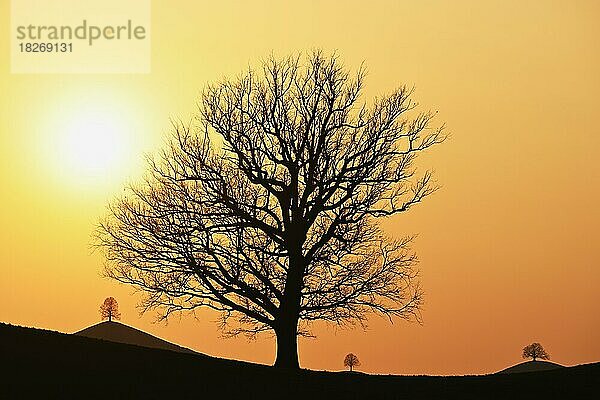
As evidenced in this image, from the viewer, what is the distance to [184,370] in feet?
128

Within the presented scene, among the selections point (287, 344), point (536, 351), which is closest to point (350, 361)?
point (536, 351)

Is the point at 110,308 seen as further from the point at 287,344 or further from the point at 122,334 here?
the point at 287,344

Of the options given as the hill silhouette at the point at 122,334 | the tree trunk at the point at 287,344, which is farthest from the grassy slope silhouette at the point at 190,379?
the hill silhouette at the point at 122,334

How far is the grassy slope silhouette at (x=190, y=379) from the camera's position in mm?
34312

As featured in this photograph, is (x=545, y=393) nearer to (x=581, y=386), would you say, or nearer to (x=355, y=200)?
Result: (x=581, y=386)

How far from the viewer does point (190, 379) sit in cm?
3728

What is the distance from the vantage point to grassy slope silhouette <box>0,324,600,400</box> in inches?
1351

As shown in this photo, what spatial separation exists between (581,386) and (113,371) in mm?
18295

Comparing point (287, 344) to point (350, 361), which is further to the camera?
point (350, 361)

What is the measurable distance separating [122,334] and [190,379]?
10216 centimetres

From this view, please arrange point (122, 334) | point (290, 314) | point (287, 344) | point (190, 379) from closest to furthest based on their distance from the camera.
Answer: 1. point (190, 379)
2. point (287, 344)
3. point (290, 314)
4. point (122, 334)

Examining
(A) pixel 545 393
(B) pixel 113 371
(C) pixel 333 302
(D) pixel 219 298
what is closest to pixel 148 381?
(B) pixel 113 371

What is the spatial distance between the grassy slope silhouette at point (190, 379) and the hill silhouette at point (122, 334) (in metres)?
88.9

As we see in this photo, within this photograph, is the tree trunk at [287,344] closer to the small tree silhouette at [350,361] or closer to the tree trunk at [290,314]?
the tree trunk at [290,314]
